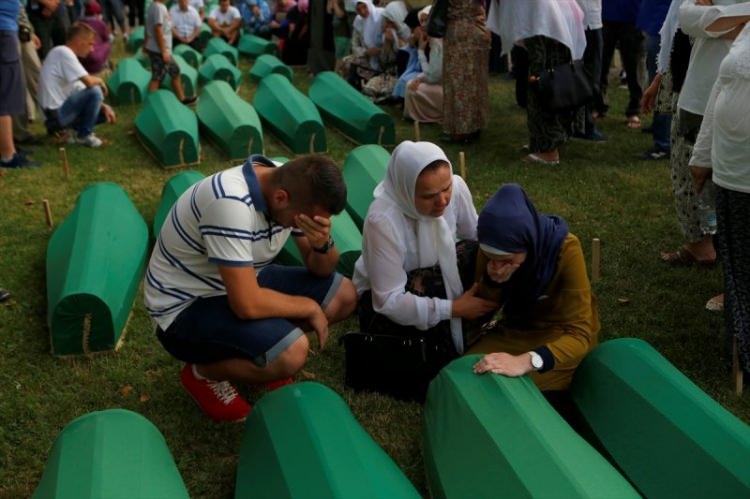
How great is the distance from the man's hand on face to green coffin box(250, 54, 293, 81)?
735cm

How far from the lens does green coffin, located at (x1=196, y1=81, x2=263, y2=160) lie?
692 centimetres

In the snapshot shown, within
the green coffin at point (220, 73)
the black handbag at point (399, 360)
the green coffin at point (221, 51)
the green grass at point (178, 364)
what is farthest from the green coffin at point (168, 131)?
the green coffin at point (221, 51)

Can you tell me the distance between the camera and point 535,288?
310 cm

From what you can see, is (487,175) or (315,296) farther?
(487,175)

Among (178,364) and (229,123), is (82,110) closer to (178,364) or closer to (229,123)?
(229,123)

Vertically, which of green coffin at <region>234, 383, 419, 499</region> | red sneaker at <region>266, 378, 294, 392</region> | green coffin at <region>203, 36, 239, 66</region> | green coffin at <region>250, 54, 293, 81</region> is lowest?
green coffin at <region>203, 36, 239, 66</region>

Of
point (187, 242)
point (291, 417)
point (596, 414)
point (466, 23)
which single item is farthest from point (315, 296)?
point (466, 23)

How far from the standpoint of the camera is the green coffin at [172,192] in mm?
5059

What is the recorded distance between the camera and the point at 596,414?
2.92m

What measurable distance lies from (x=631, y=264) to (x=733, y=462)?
2.38m

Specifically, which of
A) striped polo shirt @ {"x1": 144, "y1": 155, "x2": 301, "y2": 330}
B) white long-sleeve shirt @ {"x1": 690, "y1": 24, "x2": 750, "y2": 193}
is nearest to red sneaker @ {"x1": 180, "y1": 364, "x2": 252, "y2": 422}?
striped polo shirt @ {"x1": 144, "y1": 155, "x2": 301, "y2": 330}

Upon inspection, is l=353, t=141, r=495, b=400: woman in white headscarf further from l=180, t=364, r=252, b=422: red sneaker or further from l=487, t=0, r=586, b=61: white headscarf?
l=487, t=0, r=586, b=61: white headscarf

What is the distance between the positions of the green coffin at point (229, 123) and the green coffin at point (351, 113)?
2.71 ft

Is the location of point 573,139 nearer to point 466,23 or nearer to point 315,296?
point 466,23
